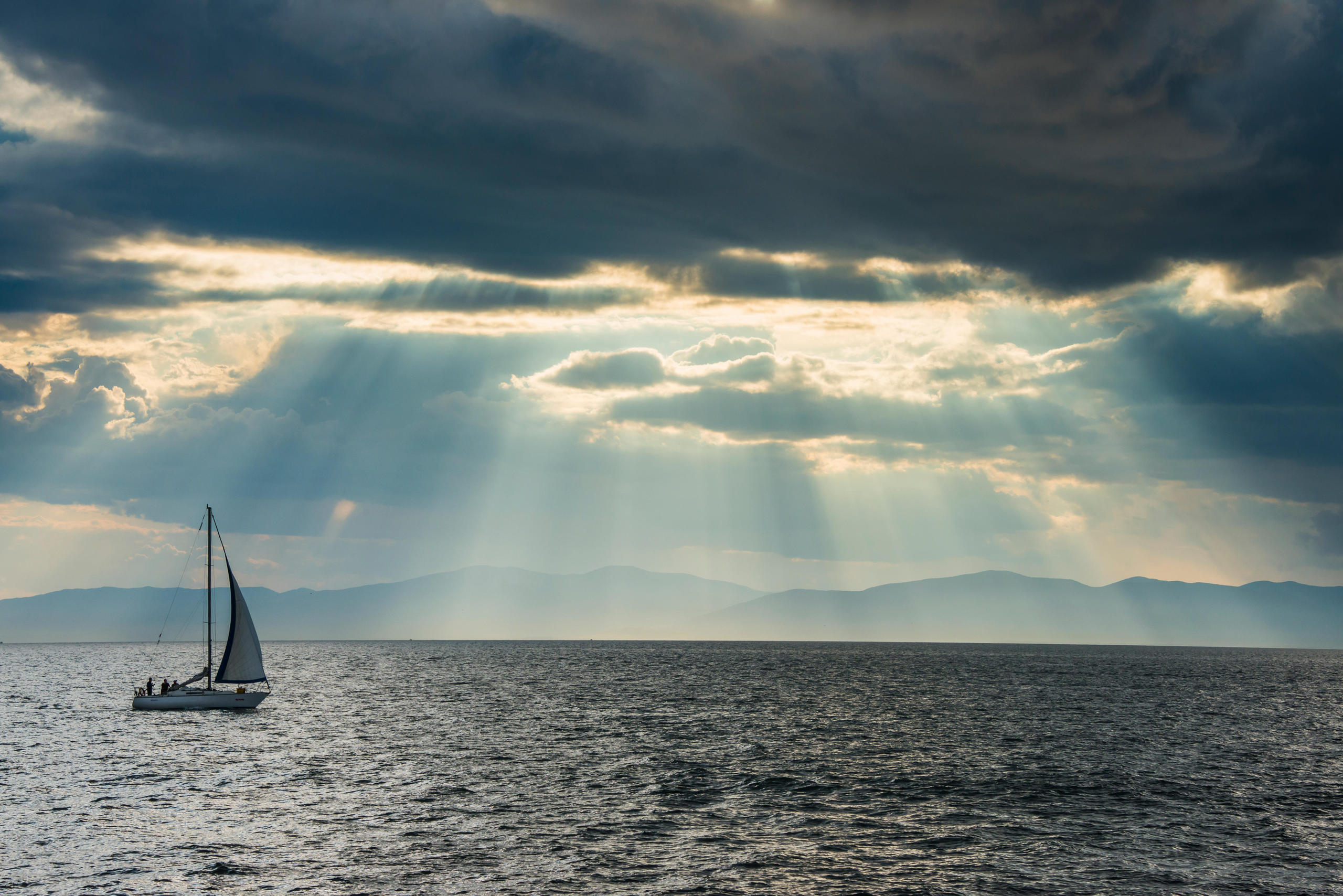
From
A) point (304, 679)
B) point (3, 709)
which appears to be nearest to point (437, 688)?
point (304, 679)

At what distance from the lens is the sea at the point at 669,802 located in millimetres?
37688

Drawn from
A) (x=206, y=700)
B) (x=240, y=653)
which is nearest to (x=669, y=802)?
(x=240, y=653)

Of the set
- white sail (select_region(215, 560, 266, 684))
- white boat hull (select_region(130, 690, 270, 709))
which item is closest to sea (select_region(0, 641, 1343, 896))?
white boat hull (select_region(130, 690, 270, 709))

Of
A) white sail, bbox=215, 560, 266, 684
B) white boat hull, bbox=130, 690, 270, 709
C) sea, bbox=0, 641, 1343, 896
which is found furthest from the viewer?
white boat hull, bbox=130, 690, 270, 709

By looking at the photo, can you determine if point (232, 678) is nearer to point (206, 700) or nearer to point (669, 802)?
point (206, 700)

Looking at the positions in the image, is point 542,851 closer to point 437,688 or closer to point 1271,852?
point 1271,852

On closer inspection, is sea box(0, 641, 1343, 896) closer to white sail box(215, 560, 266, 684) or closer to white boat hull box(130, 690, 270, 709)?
white boat hull box(130, 690, 270, 709)

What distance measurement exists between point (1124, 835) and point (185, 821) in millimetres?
42080

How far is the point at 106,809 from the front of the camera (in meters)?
50.1

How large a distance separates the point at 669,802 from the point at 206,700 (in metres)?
66.6

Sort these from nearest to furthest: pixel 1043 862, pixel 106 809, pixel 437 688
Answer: pixel 1043 862, pixel 106 809, pixel 437 688

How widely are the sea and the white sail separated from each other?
4.45 metres

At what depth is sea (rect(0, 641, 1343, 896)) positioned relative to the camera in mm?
37688

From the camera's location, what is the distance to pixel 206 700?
99.6 metres
